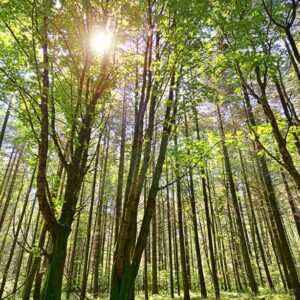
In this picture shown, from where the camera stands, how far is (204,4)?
4750mm

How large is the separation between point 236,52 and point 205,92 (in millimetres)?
958

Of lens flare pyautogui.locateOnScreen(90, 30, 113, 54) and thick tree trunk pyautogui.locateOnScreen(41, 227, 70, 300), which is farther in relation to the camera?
lens flare pyautogui.locateOnScreen(90, 30, 113, 54)

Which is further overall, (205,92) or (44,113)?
(205,92)

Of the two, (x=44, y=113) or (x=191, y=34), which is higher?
(x=191, y=34)

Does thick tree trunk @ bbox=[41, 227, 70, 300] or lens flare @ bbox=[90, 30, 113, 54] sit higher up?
lens flare @ bbox=[90, 30, 113, 54]

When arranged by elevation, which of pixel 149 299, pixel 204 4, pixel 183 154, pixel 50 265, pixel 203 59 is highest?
pixel 204 4

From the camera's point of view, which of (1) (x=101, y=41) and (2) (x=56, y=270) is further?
(1) (x=101, y=41)

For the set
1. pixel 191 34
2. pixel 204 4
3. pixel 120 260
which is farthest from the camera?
pixel 191 34

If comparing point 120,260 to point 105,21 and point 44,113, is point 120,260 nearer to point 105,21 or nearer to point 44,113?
point 44,113

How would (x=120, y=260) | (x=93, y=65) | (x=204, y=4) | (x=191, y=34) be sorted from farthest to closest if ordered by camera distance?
(x=93, y=65) < (x=191, y=34) < (x=204, y=4) < (x=120, y=260)

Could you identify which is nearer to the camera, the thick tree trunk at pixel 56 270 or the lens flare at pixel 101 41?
the thick tree trunk at pixel 56 270

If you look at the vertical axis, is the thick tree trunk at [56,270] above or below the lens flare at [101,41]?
below

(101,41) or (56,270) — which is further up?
(101,41)

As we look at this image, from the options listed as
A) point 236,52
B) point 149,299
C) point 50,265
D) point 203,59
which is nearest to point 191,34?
point 203,59
